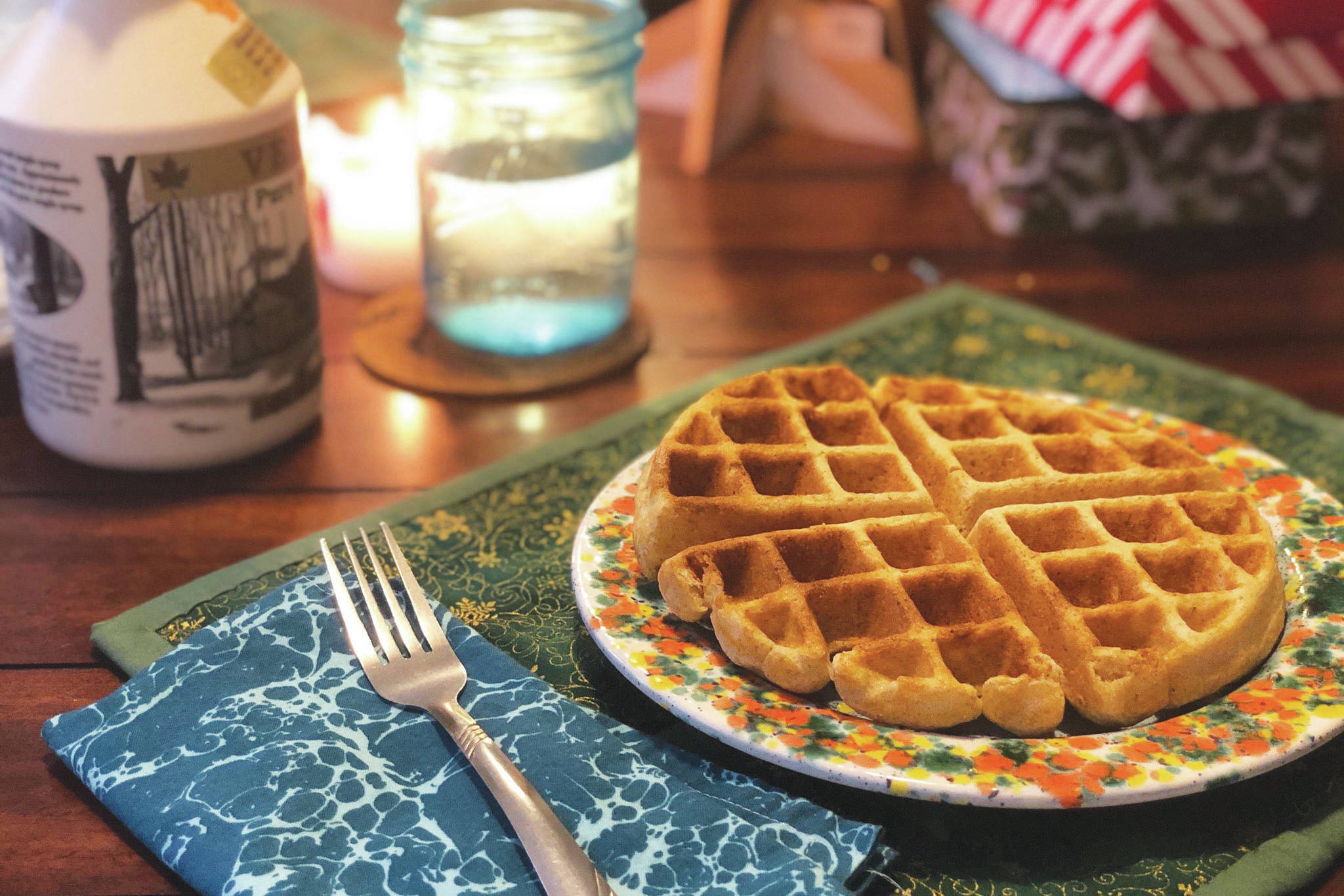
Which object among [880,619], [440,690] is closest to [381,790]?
[440,690]

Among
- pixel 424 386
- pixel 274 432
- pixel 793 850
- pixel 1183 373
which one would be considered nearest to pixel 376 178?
pixel 424 386

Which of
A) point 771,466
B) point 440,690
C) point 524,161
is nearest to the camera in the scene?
point 440,690

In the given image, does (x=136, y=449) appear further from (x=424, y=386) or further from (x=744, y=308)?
(x=744, y=308)

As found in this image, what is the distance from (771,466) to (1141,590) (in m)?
0.26

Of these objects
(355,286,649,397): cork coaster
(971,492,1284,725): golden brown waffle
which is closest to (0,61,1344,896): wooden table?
(355,286,649,397): cork coaster

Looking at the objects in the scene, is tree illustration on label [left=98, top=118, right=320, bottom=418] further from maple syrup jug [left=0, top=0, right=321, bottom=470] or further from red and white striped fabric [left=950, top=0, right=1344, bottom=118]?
red and white striped fabric [left=950, top=0, right=1344, bottom=118]

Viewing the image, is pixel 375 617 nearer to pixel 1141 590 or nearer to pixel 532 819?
pixel 532 819

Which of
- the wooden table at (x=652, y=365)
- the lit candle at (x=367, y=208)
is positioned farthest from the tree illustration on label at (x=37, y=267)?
the lit candle at (x=367, y=208)

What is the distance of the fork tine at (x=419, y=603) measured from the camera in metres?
0.86

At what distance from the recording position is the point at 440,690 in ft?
2.67

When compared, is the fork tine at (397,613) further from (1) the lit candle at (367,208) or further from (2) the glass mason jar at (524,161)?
(1) the lit candle at (367,208)

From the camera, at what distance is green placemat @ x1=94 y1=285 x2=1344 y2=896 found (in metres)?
0.73

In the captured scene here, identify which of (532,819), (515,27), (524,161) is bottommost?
(532,819)

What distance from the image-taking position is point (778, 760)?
2.36 ft
